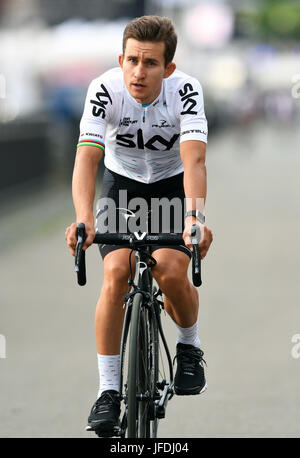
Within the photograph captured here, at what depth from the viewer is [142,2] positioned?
87.4 feet

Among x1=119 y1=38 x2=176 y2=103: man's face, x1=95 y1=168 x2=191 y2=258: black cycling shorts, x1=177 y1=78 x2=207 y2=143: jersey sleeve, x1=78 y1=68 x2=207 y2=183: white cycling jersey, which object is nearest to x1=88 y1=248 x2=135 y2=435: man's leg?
x1=95 y1=168 x2=191 y2=258: black cycling shorts

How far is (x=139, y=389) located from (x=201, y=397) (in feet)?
5.90

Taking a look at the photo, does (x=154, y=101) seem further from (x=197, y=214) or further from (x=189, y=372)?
(x=189, y=372)

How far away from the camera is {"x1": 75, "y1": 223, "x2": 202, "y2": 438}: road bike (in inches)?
154

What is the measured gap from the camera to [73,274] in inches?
415

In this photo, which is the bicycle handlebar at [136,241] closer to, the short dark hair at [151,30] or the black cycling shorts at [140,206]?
the black cycling shorts at [140,206]

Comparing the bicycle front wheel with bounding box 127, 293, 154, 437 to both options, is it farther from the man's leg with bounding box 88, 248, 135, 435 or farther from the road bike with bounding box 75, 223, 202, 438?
the man's leg with bounding box 88, 248, 135, 435

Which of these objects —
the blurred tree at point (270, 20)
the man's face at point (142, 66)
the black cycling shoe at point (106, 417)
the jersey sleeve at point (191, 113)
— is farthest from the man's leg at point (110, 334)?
the blurred tree at point (270, 20)

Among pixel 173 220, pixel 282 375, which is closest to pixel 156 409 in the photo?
pixel 173 220

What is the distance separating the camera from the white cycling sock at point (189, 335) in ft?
15.4

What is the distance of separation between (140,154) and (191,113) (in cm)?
34

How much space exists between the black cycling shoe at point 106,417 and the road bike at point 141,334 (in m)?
0.04

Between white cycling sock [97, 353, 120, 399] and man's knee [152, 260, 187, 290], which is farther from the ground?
man's knee [152, 260, 187, 290]

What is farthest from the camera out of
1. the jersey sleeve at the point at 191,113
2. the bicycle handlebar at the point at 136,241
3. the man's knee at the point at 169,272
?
the man's knee at the point at 169,272
